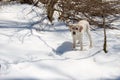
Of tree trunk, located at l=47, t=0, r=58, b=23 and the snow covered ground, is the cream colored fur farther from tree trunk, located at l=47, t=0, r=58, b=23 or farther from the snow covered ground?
tree trunk, located at l=47, t=0, r=58, b=23

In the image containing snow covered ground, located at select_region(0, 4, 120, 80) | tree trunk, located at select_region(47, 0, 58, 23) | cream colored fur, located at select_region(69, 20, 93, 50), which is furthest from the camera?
tree trunk, located at select_region(47, 0, 58, 23)

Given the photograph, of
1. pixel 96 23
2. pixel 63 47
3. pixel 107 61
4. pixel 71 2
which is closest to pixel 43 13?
pixel 71 2

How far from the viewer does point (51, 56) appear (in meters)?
7.09

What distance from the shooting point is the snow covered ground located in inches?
239

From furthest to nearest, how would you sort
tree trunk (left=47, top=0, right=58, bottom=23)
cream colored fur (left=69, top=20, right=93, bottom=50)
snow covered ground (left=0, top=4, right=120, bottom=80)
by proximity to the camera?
tree trunk (left=47, top=0, right=58, bottom=23)
cream colored fur (left=69, top=20, right=93, bottom=50)
snow covered ground (left=0, top=4, right=120, bottom=80)

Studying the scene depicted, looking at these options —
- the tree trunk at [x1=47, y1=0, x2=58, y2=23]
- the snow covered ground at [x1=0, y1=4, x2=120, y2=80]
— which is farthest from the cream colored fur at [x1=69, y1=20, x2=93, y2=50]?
the tree trunk at [x1=47, y1=0, x2=58, y2=23]

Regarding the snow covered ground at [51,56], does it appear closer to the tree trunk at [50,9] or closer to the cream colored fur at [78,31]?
the cream colored fur at [78,31]

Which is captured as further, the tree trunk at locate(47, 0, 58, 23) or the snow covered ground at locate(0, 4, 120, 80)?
the tree trunk at locate(47, 0, 58, 23)

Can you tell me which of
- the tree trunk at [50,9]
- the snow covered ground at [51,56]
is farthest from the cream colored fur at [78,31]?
the tree trunk at [50,9]

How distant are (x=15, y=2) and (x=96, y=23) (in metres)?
3.61

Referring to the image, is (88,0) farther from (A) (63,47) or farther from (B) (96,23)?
(A) (63,47)

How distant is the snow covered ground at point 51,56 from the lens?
6065 millimetres

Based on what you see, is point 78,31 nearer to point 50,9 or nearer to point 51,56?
point 51,56

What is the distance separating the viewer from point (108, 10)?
444 inches
